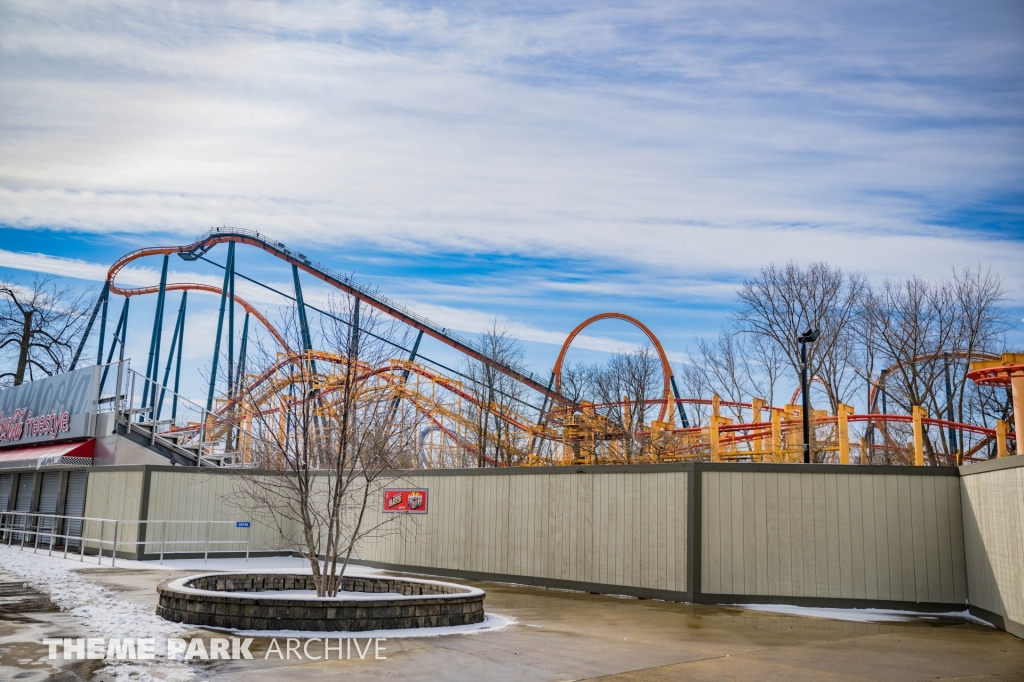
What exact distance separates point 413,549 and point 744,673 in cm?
1177

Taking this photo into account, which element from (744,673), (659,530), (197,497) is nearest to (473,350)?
(197,497)

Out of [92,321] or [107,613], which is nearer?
[107,613]

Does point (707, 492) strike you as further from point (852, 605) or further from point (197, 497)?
point (197, 497)

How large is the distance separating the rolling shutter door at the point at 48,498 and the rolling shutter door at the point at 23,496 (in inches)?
17.0

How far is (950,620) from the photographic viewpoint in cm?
1245

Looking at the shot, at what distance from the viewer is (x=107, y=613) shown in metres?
10.3

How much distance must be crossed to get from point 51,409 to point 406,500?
1380 centimetres

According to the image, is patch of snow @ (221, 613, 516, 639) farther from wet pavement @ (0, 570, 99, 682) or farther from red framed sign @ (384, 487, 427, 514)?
red framed sign @ (384, 487, 427, 514)

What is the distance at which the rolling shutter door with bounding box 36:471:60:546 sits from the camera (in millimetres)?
23625

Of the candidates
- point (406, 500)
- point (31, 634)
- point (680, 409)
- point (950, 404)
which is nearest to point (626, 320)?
point (680, 409)

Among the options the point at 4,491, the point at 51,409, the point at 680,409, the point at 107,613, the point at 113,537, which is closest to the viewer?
the point at 107,613

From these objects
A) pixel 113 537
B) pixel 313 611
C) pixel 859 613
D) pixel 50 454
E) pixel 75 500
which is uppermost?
pixel 50 454

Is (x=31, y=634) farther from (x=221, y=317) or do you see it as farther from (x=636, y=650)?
(x=221, y=317)

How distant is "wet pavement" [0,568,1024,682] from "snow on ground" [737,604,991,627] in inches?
11.5
